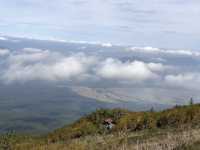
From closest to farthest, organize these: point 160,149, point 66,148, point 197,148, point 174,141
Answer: point 197,148, point 160,149, point 174,141, point 66,148

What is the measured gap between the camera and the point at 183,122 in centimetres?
3152

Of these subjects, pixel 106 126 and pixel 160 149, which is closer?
pixel 160 149

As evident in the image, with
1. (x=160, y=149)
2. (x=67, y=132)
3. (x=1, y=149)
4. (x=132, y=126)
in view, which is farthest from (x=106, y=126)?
(x=160, y=149)

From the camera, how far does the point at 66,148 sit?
859 inches

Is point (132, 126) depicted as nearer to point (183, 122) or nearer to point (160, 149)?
point (183, 122)

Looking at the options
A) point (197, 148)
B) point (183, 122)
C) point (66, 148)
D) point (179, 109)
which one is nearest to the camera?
point (197, 148)

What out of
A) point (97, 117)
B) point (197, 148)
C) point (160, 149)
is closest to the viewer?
point (197, 148)

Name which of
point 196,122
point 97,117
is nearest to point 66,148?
point 196,122

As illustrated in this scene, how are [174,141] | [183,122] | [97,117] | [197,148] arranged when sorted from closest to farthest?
[197,148]
[174,141]
[183,122]
[97,117]

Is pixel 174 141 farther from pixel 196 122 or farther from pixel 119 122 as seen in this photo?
pixel 119 122

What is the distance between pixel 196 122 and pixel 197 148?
13.0m

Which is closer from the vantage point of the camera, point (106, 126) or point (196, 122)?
point (196, 122)

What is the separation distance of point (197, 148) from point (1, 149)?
10530mm

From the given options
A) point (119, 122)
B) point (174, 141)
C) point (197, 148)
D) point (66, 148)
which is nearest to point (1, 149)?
point (66, 148)
